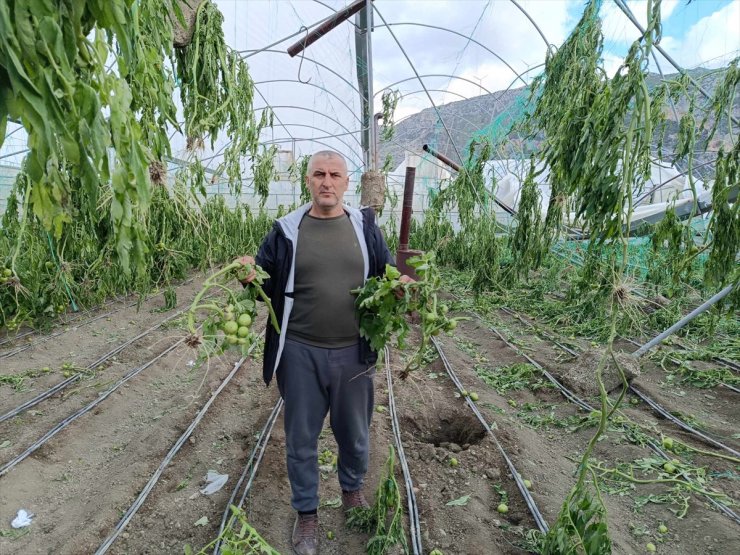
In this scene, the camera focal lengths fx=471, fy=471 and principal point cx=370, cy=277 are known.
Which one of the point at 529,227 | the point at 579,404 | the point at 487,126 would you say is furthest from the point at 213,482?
the point at 487,126

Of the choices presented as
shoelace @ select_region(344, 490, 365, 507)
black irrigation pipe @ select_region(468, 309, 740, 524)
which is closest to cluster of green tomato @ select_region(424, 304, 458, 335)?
shoelace @ select_region(344, 490, 365, 507)

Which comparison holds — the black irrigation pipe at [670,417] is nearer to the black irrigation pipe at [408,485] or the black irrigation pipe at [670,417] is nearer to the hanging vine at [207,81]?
the black irrigation pipe at [408,485]

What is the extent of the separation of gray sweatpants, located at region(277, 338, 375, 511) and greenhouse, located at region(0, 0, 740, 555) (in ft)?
0.04

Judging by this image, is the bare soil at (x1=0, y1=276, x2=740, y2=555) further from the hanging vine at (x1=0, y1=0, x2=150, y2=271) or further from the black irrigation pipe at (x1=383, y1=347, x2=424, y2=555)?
the hanging vine at (x1=0, y1=0, x2=150, y2=271)

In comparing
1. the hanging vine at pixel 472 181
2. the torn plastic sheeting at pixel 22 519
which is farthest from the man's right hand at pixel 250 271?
the hanging vine at pixel 472 181

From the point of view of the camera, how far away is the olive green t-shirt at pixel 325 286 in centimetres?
210

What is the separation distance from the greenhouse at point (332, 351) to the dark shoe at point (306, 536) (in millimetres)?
15

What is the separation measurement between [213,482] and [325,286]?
4.88 feet

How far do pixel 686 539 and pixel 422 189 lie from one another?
1287cm

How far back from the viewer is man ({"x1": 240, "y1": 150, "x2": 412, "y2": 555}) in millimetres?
2098

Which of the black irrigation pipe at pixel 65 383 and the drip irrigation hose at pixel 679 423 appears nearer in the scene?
the drip irrigation hose at pixel 679 423

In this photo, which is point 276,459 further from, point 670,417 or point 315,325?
point 670,417

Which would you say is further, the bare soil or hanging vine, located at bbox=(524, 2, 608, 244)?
hanging vine, located at bbox=(524, 2, 608, 244)

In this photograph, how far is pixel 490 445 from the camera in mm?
3066
